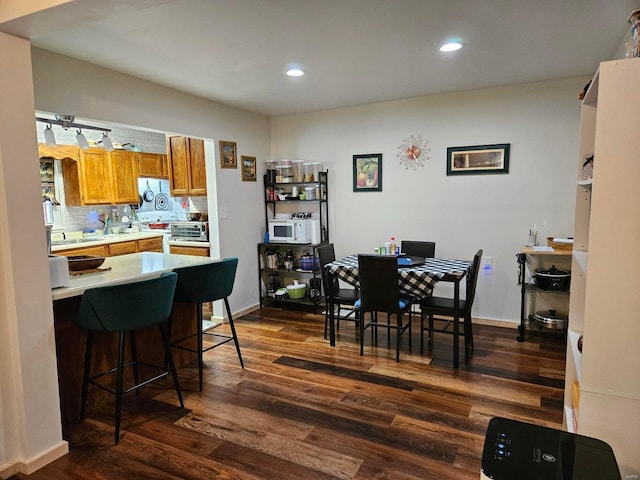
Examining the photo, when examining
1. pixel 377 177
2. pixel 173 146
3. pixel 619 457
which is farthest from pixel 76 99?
pixel 619 457

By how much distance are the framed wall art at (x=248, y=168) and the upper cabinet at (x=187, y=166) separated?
44 centimetres

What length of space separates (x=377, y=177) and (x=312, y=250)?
1.17 m

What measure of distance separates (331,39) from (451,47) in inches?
34.7

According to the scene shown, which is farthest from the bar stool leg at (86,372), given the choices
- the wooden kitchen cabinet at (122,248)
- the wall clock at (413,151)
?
the wall clock at (413,151)

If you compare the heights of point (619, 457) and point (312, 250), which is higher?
point (312, 250)

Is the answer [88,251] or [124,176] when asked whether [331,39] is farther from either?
[124,176]

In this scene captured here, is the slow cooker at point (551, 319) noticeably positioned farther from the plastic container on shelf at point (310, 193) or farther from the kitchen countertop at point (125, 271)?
the kitchen countertop at point (125, 271)

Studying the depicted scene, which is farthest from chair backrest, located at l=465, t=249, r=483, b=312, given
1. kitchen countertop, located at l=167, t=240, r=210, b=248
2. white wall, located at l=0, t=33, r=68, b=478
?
white wall, located at l=0, t=33, r=68, b=478

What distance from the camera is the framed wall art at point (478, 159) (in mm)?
4121

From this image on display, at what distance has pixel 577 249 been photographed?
2.04 m

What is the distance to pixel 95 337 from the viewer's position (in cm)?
271

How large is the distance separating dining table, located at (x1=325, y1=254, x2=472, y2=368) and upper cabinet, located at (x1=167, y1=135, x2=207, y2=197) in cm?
198

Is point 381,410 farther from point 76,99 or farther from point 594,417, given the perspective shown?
point 76,99

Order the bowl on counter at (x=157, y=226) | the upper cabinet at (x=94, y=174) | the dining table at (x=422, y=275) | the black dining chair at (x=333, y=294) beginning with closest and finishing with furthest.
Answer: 1. the dining table at (x=422, y=275)
2. the black dining chair at (x=333, y=294)
3. the upper cabinet at (x=94, y=174)
4. the bowl on counter at (x=157, y=226)
